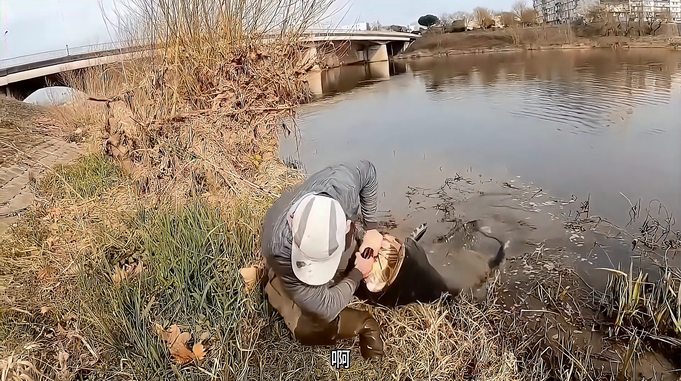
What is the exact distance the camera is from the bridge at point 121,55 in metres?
7.57

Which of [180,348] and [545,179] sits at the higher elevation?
[180,348]

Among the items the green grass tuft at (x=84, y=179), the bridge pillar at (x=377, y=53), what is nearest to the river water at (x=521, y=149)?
the green grass tuft at (x=84, y=179)

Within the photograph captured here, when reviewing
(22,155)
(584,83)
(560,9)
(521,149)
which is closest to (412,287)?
(521,149)

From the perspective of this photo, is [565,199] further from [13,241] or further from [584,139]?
[13,241]

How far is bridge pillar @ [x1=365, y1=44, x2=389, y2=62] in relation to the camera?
4125 centimetres

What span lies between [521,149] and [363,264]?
25.0ft

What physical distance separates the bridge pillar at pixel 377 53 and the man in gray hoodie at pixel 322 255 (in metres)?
39.6

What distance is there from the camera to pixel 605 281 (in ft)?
15.0

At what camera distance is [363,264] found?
2.79 meters

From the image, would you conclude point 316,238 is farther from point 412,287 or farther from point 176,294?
point 412,287

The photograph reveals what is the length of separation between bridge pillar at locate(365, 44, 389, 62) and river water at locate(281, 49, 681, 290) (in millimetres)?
23101

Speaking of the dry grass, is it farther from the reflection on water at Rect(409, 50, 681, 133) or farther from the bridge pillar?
the bridge pillar

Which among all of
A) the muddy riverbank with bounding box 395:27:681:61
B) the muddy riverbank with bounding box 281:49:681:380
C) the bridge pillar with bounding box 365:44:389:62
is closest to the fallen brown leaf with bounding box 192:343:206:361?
the muddy riverbank with bounding box 281:49:681:380

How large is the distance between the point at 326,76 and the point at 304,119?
50.5 ft
